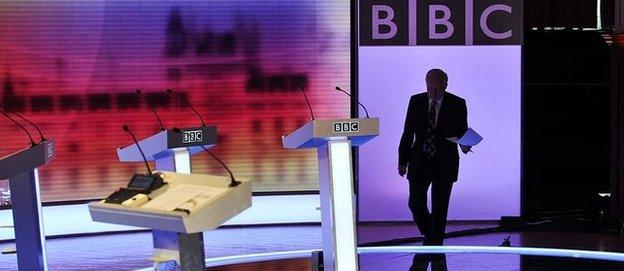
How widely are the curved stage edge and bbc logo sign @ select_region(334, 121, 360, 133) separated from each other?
94.1 inches

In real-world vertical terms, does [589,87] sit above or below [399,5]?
below

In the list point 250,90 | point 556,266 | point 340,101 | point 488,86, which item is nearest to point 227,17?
point 250,90

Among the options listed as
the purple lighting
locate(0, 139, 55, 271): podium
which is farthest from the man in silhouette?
locate(0, 139, 55, 271): podium

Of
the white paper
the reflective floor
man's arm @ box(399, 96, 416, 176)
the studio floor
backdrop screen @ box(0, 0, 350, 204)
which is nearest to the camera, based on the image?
the white paper

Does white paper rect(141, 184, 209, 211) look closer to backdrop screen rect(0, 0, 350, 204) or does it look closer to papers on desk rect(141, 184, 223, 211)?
papers on desk rect(141, 184, 223, 211)

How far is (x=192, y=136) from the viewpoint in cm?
449

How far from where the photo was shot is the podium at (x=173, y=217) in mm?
3072

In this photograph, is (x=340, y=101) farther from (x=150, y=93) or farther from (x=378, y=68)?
(x=150, y=93)

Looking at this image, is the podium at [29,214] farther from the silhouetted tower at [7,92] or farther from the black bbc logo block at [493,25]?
the black bbc logo block at [493,25]

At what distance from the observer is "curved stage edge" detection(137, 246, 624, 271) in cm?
685

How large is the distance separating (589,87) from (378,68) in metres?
2.75

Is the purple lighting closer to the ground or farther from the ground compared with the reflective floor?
farther from the ground

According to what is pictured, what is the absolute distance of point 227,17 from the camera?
8.26m

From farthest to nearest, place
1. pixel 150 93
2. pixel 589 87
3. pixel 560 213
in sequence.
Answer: pixel 589 87 → pixel 560 213 → pixel 150 93
